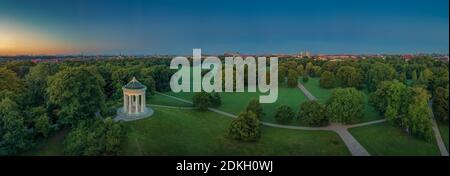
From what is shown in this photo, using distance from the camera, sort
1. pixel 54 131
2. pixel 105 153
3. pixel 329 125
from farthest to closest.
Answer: pixel 329 125, pixel 54 131, pixel 105 153

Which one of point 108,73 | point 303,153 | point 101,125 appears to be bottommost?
point 303,153

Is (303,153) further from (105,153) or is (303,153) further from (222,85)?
(222,85)

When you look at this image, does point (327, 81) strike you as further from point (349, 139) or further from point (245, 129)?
point (245, 129)

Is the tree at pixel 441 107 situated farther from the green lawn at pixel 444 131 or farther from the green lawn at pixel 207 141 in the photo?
the green lawn at pixel 207 141

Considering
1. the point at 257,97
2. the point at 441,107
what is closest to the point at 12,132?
the point at 257,97

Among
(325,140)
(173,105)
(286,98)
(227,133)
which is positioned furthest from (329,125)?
(173,105)

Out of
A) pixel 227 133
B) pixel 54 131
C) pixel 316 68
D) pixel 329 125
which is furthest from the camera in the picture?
pixel 316 68

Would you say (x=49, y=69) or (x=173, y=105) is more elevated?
(x=49, y=69)

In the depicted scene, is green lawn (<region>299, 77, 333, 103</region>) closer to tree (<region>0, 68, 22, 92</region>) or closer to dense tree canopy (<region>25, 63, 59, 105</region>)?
dense tree canopy (<region>25, 63, 59, 105</region>)
